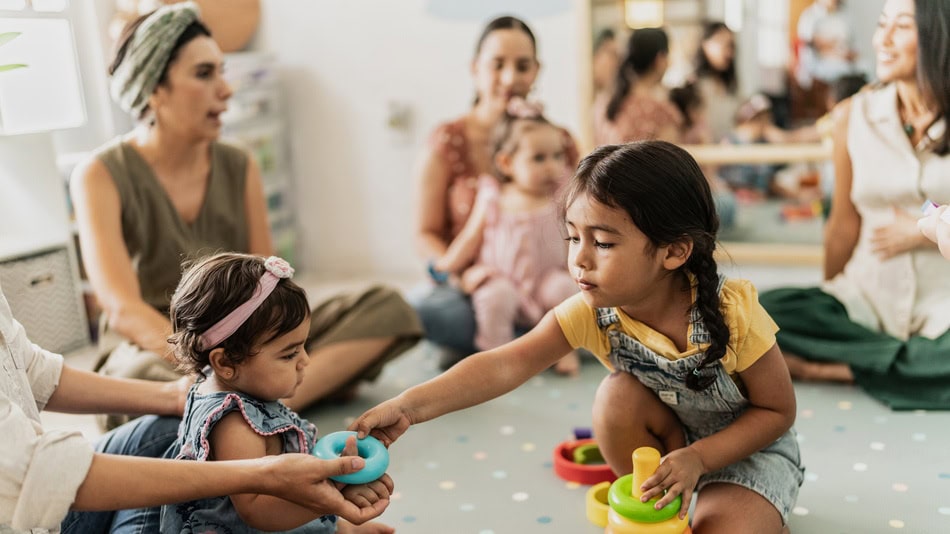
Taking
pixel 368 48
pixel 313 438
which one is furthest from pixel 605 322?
pixel 368 48

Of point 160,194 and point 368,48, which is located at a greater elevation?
point 368,48

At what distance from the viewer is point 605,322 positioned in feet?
4.59

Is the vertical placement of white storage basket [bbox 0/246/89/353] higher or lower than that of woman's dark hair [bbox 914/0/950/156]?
lower

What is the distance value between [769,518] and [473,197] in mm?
1330

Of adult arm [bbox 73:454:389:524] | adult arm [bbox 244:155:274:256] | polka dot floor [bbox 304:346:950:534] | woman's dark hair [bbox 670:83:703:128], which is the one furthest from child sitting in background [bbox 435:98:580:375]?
adult arm [bbox 73:454:389:524]

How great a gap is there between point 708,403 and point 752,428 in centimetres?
8

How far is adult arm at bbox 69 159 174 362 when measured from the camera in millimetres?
1813

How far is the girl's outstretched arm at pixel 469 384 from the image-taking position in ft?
4.27

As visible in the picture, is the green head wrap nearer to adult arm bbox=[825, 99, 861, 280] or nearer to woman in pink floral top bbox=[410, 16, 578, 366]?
woman in pink floral top bbox=[410, 16, 578, 366]

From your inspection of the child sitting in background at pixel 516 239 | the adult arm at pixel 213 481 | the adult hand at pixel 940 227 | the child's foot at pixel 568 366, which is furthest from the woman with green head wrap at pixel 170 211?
the adult hand at pixel 940 227

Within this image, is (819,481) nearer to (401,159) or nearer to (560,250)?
(560,250)

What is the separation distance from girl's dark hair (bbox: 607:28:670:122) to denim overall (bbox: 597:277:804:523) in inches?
69.8

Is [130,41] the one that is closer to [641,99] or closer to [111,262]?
[111,262]

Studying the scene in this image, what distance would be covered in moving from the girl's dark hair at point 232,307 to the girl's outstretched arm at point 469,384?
0.58 ft
